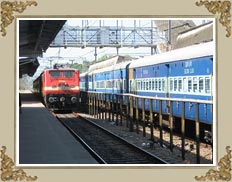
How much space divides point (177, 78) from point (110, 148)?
2675mm

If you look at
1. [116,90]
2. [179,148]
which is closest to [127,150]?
[179,148]

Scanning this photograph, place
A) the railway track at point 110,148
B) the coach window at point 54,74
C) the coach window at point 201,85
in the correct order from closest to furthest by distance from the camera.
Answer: the railway track at point 110,148 < the coach window at point 201,85 < the coach window at point 54,74

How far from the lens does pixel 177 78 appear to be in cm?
1402

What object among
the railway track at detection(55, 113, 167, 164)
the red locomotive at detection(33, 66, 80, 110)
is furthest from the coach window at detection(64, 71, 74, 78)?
the railway track at detection(55, 113, 167, 164)

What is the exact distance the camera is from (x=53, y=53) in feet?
42.5

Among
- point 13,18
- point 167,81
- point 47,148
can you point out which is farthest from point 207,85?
point 13,18

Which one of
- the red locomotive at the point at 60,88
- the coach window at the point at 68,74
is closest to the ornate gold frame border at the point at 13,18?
the red locomotive at the point at 60,88

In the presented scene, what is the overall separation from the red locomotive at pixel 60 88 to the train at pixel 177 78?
353cm

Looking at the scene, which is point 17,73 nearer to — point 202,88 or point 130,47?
point 130,47

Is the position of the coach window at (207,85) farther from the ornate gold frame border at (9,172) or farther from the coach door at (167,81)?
the ornate gold frame border at (9,172)

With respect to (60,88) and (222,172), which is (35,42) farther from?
(60,88)

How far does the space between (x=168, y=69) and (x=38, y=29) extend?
4.26 m

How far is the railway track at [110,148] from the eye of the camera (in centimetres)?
1180

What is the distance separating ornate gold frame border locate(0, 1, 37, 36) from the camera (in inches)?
368
